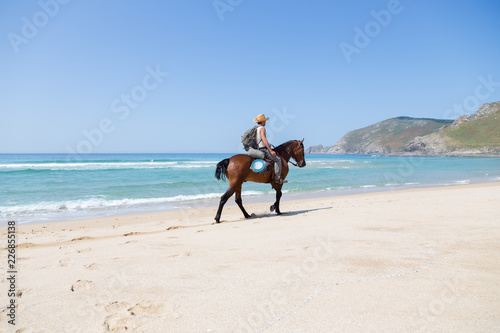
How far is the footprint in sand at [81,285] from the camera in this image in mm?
3275

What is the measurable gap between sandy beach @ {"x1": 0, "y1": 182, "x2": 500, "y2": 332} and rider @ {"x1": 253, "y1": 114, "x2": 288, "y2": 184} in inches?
143

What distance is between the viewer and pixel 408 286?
2947 millimetres

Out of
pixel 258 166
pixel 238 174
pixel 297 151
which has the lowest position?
pixel 238 174

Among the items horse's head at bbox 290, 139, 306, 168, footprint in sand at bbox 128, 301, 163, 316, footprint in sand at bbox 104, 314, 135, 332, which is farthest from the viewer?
horse's head at bbox 290, 139, 306, 168

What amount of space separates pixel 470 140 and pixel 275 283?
13071 centimetres

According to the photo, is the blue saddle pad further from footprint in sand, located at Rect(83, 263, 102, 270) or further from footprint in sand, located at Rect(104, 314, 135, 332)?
footprint in sand, located at Rect(104, 314, 135, 332)

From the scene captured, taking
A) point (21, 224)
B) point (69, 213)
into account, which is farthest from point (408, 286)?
point (69, 213)

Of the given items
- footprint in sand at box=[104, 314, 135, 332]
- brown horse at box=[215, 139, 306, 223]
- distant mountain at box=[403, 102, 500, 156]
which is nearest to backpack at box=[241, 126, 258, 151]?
brown horse at box=[215, 139, 306, 223]

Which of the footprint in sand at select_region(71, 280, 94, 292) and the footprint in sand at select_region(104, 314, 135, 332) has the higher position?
the footprint in sand at select_region(104, 314, 135, 332)

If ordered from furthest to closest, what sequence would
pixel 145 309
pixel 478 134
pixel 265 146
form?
pixel 478 134
pixel 265 146
pixel 145 309

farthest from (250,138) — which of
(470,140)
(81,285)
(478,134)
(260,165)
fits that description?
(478,134)

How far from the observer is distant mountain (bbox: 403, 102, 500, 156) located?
3841 inches

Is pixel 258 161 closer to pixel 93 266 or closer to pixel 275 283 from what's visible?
pixel 93 266

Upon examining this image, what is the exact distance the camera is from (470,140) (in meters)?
107
